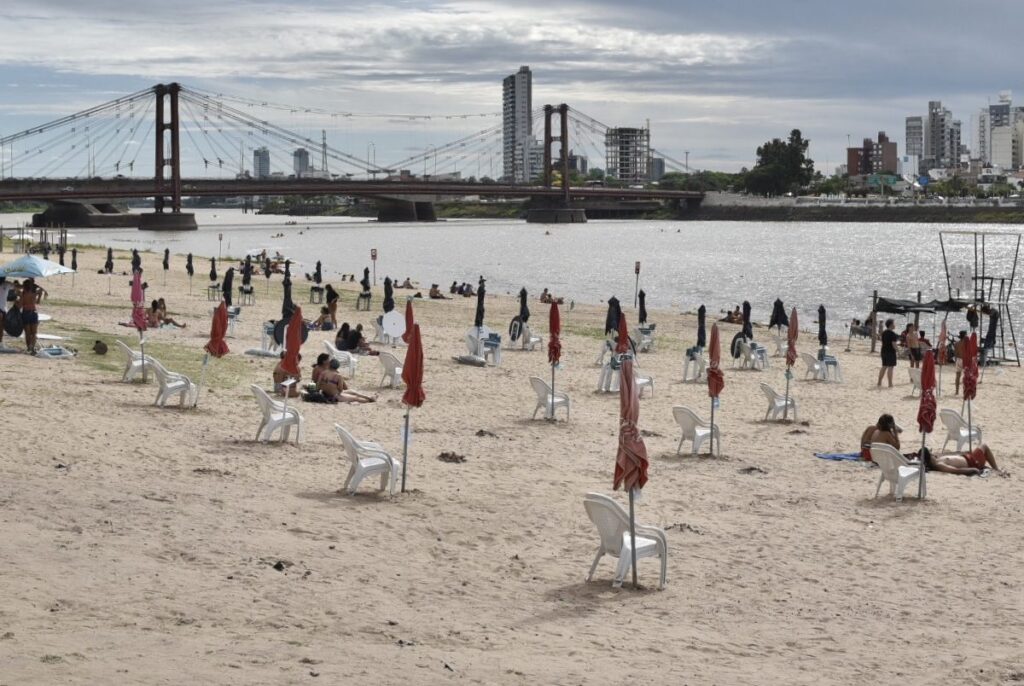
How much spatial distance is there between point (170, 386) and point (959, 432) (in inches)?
Result: 311

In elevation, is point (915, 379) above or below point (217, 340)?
below

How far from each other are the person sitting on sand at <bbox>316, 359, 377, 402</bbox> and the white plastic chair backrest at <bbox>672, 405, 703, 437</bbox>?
3.68 meters

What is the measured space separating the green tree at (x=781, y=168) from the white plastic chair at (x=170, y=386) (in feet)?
472

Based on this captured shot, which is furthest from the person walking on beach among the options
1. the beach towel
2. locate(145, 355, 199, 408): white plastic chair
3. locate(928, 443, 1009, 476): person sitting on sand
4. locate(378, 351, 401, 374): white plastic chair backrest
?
locate(145, 355, 199, 408): white plastic chair

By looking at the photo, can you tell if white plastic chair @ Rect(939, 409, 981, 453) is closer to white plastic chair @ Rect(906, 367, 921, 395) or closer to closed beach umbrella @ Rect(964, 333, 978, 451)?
closed beach umbrella @ Rect(964, 333, 978, 451)

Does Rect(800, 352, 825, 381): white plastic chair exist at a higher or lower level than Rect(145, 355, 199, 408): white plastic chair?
lower

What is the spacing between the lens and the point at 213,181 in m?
86.4

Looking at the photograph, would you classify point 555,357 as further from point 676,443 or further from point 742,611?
point 742,611

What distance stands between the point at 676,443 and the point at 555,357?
2379 millimetres

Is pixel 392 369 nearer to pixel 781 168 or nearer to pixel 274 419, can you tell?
pixel 274 419

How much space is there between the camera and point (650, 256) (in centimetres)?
8419

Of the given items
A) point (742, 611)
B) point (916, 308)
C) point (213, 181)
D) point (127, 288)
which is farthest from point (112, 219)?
point (742, 611)

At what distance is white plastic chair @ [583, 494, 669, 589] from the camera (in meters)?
7.81

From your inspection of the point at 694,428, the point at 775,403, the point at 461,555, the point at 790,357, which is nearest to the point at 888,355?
the point at 790,357
